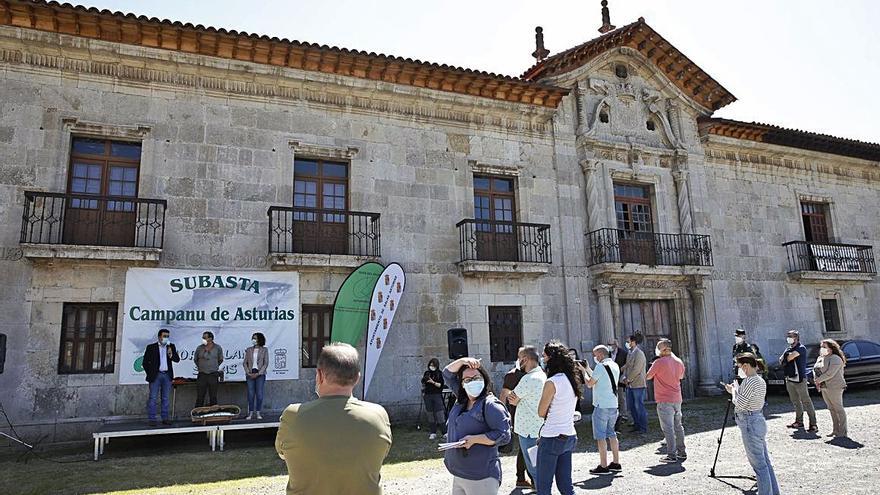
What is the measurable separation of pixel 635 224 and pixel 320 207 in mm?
8390

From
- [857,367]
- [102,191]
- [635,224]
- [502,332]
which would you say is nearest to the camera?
[102,191]

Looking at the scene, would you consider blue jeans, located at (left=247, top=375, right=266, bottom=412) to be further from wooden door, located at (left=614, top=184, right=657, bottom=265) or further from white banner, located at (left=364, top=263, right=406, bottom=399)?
wooden door, located at (left=614, top=184, right=657, bottom=265)

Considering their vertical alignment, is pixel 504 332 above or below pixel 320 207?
below

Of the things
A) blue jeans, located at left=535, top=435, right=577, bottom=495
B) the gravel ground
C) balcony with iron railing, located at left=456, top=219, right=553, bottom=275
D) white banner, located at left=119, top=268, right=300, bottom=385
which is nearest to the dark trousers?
white banner, located at left=119, top=268, right=300, bottom=385

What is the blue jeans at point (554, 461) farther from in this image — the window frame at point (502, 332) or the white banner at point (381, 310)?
the window frame at point (502, 332)

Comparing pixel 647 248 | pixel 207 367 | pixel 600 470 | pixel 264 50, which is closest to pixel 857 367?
pixel 647 248

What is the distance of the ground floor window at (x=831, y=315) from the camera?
1722 cm

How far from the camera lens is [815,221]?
1828cm

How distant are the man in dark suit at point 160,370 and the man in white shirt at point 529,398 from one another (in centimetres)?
666

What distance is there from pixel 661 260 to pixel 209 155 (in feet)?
36.8

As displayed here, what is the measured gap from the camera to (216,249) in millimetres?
11164

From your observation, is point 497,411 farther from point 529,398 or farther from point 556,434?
point 529,398

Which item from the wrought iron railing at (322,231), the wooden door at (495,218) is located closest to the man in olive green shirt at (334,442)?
the wrought iron railing at (322,231)

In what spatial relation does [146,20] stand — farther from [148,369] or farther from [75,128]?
[148,369]
